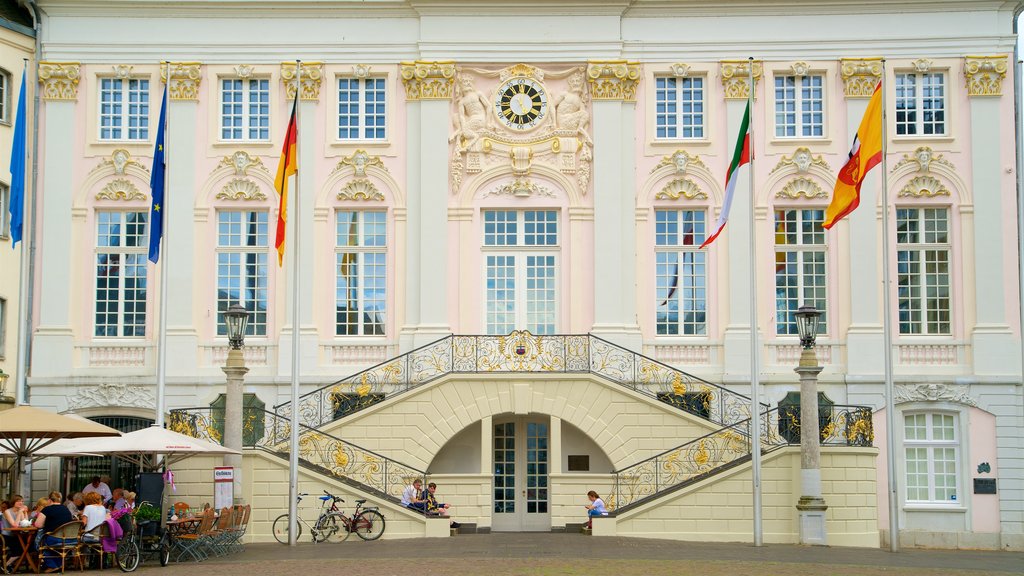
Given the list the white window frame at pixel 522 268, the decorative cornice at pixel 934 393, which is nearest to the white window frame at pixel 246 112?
the white window frame at pixel 522 268

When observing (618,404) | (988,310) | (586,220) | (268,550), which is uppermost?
(586,220)

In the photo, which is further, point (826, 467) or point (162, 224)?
point (162, 224)

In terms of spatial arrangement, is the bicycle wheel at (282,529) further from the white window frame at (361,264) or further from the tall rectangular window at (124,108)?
the tall rectangular window at (124,108)

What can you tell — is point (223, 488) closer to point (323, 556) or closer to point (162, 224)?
point (323, 556)

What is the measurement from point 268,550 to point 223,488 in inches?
55.8

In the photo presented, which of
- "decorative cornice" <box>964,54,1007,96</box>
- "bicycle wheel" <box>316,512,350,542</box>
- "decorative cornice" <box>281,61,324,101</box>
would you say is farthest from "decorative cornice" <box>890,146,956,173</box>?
"bicycle wheel" <box>316,512,350,542</box>

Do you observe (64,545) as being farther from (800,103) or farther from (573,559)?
(800,103)

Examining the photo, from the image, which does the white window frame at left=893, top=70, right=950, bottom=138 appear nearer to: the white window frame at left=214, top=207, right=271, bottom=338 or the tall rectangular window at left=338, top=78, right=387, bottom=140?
the tall rectangular window at left=338, top=78, right=387, bottom=140

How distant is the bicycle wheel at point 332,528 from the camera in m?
28.1

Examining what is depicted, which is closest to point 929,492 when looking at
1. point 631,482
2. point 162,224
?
point 631,482

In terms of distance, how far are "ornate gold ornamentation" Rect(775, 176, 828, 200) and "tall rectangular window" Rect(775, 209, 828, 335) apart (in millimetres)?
430

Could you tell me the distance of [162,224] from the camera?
30.8 metres

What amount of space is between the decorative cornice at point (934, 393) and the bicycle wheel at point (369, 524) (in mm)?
12417

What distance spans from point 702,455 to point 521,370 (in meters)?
4.30
